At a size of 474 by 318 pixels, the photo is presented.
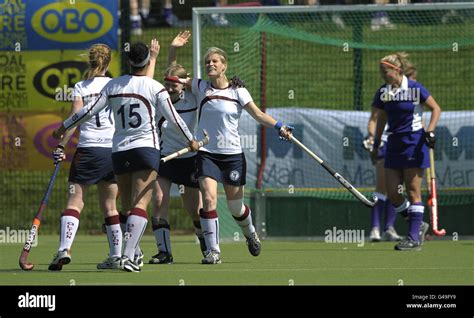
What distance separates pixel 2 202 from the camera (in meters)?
18.7

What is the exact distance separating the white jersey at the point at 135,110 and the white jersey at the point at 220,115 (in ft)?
4.18

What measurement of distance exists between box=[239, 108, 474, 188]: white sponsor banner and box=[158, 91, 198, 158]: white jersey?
420 centimetres

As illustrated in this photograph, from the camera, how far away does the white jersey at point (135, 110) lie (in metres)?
10.7

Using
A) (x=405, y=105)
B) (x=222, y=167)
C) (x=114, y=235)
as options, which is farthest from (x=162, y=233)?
(x=405, y=105)

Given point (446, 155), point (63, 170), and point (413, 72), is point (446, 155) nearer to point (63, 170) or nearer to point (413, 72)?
point (413, 72)

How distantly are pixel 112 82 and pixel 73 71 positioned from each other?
6378 millimetres

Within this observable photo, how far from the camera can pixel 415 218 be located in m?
13.6

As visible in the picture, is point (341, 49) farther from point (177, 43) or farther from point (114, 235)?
point (114, 235)

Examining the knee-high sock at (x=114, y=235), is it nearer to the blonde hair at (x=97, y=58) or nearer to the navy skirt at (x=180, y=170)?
the navy skirt at (x=180, y=170)

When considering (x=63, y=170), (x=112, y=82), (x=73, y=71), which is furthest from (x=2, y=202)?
(x=112, y=82)

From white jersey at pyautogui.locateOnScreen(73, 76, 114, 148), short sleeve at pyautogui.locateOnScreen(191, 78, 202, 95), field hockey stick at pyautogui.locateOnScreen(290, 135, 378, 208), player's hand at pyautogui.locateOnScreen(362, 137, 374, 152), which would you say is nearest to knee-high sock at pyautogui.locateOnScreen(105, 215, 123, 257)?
white jersey at pyautogui.locateOnScreen(73, 76, 114, 148)

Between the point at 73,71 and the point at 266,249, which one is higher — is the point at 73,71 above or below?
above

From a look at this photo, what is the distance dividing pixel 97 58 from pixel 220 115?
1317mm

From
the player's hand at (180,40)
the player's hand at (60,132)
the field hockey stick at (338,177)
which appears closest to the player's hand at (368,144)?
the field hockey stick at (338,177)
